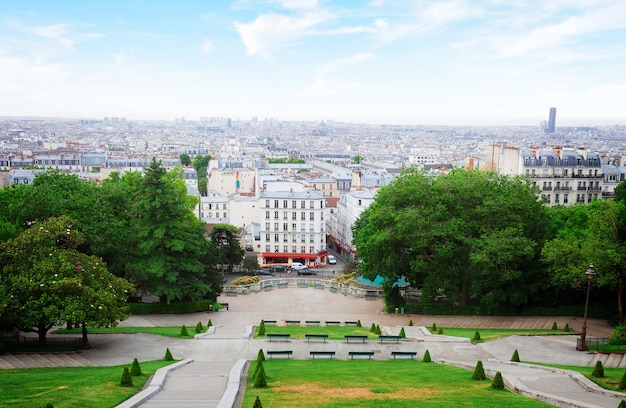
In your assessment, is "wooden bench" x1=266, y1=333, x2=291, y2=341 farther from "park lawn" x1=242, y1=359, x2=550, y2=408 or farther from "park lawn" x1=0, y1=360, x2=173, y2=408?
"park lawn" x1=0, y1=360, x2=173, y2=408

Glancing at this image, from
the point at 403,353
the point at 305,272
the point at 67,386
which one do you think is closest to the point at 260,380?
the point at 67,386

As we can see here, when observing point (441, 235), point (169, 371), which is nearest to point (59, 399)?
point (169, 371)

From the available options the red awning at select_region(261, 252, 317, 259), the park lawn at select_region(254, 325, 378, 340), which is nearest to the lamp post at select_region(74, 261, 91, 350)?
the park lawn at select_region(254, 325, 378, 340)

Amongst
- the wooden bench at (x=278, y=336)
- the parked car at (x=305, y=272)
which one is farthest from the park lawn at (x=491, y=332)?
the parked car at (x=305, y=272)

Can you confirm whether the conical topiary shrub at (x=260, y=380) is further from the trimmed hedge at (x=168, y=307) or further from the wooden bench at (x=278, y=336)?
the trimmed hedge at (x=168, y=307)

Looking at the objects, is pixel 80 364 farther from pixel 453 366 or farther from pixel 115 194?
pixel 115 194

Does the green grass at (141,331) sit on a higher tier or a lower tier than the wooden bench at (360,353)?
lower
